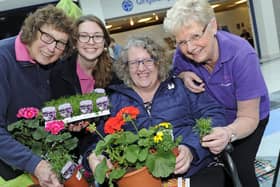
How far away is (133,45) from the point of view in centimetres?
205

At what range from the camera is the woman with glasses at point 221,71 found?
69.3 inches

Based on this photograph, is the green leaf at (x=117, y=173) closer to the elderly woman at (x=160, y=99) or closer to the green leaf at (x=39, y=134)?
the elderly woman at (x=160, y=99)

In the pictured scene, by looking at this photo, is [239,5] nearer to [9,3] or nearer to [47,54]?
[9,3]

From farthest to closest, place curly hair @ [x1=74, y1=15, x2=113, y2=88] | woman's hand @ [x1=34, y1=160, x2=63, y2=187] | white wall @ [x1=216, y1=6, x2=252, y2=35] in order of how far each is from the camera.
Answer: white wall @ [x1=216, y1=6, x2=252, y2=35] < curly hair @ [x1=74, y1=15, x2=113, y2=88] < woman's hand @ [x1=34, y1=160, x2=63, y2=187]

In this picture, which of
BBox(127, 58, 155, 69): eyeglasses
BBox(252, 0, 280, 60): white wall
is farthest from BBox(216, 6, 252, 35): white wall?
BBox(127, 58, 155, 69): eyeglasses

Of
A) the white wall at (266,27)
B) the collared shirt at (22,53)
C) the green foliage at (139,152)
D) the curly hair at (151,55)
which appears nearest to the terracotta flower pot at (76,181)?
the green foliage at (139,152)

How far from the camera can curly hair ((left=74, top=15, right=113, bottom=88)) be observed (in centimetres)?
222

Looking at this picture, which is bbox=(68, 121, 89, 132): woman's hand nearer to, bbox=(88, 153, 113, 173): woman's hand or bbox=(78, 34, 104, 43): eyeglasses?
bbox=(88, 153, 113, 173): woman's hand

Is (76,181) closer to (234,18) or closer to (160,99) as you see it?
(160,99)

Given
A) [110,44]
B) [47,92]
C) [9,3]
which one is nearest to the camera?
[47,92]

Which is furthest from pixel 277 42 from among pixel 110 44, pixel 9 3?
pixel 110 44

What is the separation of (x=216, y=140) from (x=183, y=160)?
0.54 ft

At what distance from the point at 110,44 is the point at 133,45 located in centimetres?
34

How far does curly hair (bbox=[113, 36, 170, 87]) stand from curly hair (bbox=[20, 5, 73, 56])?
0.32 meters
